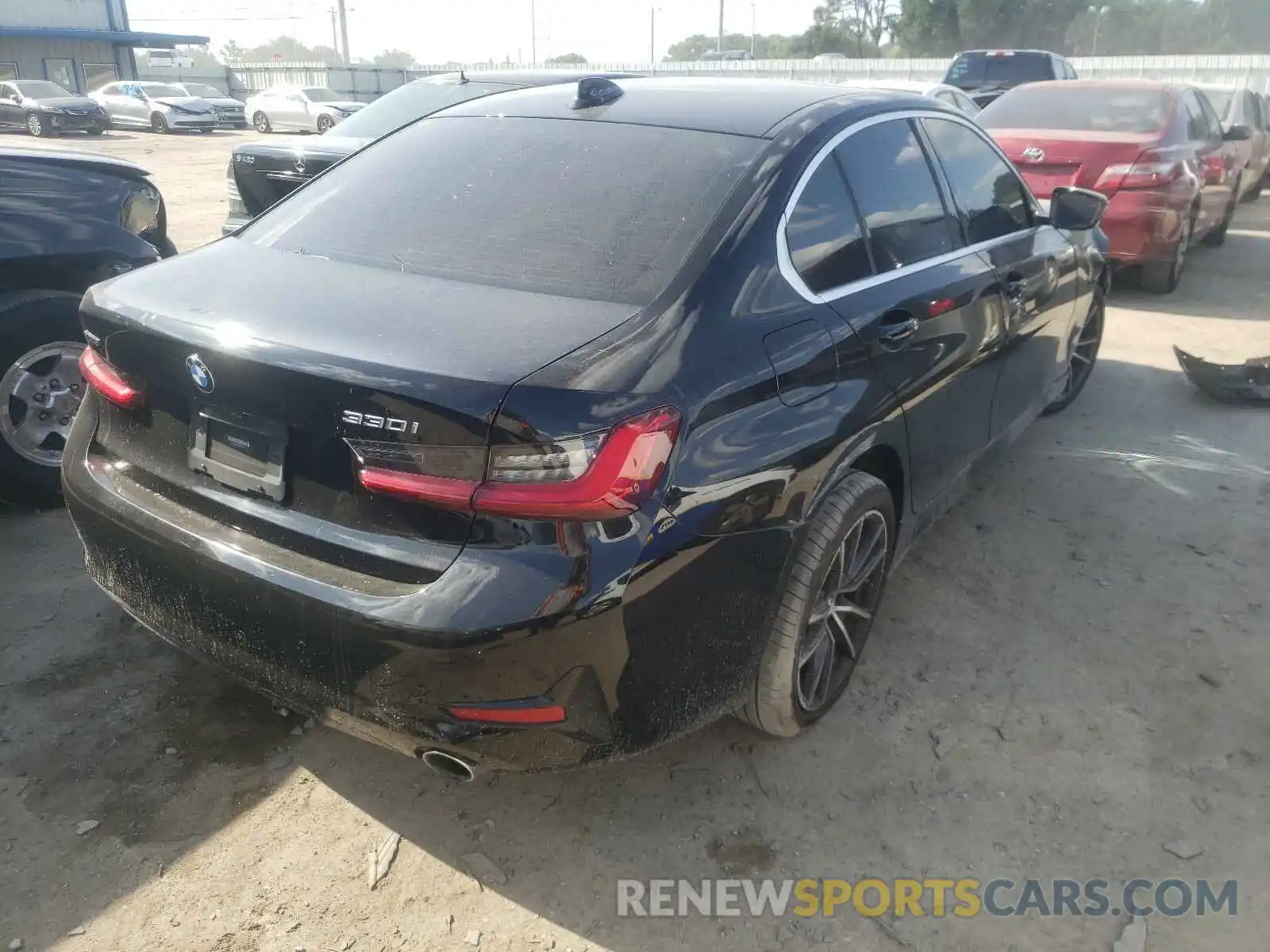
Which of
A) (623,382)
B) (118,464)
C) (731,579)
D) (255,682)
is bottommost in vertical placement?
(255,682)

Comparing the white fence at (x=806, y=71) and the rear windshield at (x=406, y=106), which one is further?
the white fence at (x=806, y=71)

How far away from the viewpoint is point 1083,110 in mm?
8195

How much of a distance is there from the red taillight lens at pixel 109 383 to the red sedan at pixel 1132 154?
6882mm

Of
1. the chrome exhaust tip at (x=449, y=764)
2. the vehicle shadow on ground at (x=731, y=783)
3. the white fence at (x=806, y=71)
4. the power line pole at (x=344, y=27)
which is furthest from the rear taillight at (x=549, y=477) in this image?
the power line pole at (x=344, y=27)

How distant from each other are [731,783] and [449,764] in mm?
881

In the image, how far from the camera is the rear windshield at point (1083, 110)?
7949mm

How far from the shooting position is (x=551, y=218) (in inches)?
99.7

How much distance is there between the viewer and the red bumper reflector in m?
1.97

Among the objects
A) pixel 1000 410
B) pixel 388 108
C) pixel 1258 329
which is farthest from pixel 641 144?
pixel 1258 329

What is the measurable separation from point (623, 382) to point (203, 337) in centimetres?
94

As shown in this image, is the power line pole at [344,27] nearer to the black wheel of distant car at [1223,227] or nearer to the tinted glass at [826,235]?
the black wheel of distant car at [1223,227]

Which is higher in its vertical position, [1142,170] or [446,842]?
[1142,170]

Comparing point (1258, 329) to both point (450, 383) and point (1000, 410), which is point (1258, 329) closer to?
point (1000, 410)

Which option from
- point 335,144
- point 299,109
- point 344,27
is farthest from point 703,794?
point 344,27
